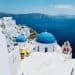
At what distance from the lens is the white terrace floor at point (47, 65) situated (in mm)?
5398

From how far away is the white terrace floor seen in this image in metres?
5.40

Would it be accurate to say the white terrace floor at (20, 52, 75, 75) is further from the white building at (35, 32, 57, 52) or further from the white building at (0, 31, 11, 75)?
the white building at (0, 31, 11, 75)

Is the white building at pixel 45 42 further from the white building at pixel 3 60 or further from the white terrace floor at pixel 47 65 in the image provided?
the white building at pixel 3 60

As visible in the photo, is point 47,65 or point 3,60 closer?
point 3,60

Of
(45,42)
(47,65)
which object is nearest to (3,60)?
(47,65)

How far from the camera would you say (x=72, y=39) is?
41.9 feet

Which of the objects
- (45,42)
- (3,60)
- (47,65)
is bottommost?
(47,65)

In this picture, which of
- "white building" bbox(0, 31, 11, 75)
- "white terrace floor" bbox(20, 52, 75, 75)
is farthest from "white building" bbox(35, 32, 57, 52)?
"white building" bbox(0, 31, 11, 75)

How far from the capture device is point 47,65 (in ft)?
18.3

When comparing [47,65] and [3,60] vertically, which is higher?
[3,60]

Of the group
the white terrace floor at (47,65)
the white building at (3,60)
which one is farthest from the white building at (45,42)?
the white building at (3,60)

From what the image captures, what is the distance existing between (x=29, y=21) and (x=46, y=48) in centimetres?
695

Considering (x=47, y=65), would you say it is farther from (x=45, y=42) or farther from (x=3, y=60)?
(x=3, y=60)

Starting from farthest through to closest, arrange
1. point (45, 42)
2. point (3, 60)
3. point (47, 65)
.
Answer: point (45, 42) < point (47, 65) < point (3, 60)
